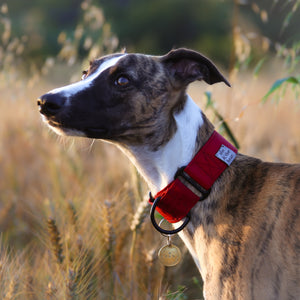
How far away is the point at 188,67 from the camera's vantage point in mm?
2434

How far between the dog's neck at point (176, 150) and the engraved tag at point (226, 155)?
0.40 feet

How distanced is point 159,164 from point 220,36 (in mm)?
24449

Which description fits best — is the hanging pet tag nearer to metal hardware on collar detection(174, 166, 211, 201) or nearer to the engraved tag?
metal hardware on collar detection(174, 166, 211, 201)

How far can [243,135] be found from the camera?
389 cm

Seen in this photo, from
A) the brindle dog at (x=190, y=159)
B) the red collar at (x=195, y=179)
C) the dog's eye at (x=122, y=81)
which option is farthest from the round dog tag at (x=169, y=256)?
the dog's eye at (x=122, y=81)

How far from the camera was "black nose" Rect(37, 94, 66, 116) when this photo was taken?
2021 millimetres

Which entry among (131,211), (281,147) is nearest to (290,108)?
(281,147)

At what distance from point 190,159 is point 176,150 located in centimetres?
9

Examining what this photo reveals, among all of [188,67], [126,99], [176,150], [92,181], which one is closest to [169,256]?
[176,150]

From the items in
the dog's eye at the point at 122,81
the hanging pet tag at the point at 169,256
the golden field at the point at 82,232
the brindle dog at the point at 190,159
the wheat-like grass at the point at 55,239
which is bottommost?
the golden field at the point at 82,232

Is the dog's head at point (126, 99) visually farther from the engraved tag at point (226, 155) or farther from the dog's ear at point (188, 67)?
the engraved tag at point (226, 155)

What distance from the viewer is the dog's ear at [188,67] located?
2336mm

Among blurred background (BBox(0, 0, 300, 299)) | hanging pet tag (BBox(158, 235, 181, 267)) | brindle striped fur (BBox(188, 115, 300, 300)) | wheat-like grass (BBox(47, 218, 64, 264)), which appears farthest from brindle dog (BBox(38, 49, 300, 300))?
wheat-like grass (BBox(47, 218, 64, 264))

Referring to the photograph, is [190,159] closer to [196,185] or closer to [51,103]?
[196,185]
